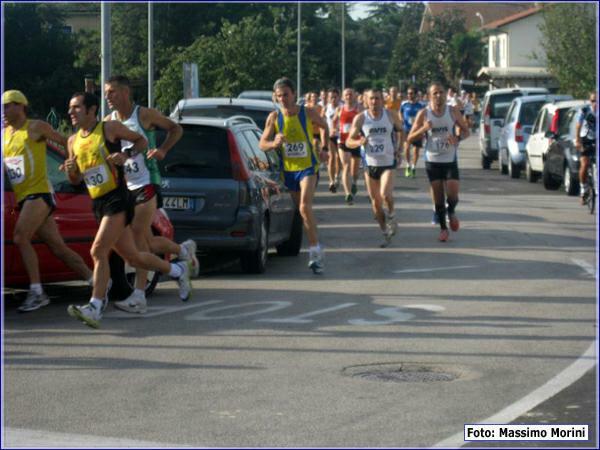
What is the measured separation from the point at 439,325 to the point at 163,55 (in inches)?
1154

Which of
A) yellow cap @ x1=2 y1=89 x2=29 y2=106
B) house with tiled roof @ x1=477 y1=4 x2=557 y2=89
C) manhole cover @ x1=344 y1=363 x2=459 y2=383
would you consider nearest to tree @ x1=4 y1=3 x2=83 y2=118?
yellow cap @ x1=2 y1=89 x2=29 y2=106

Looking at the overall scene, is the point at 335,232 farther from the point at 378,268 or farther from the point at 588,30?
the point at 588,30

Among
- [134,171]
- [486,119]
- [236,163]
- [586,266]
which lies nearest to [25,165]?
[134,171]

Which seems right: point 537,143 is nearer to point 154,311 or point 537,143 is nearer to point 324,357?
point 154,311

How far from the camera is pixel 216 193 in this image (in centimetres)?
1448

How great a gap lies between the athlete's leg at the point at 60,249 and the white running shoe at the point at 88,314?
1.08 m

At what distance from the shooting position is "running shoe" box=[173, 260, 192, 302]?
39.4 ft

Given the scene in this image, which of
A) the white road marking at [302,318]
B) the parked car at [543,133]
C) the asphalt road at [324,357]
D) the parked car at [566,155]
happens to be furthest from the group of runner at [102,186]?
the parked car at [543,133]


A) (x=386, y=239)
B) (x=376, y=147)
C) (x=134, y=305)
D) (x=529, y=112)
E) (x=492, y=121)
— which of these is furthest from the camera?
(x=492, y=121)

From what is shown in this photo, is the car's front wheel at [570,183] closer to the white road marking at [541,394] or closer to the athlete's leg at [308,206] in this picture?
the athlete's leg at [308,206]

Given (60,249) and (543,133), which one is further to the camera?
(543,133)

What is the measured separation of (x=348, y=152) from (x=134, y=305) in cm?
1251

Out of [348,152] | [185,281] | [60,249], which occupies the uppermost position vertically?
[348,152]

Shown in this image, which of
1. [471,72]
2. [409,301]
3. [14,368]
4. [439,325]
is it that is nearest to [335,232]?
[409,301]
